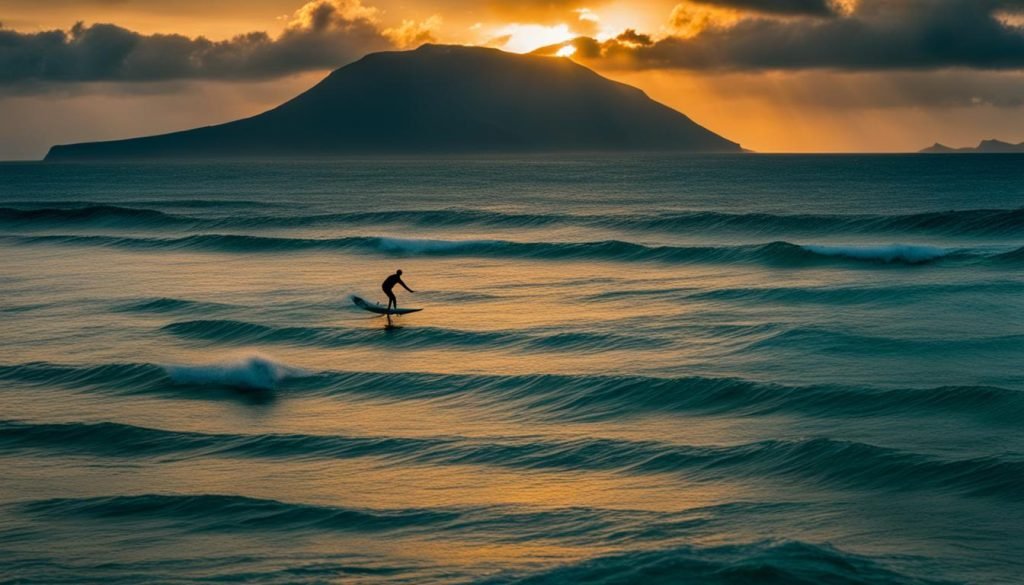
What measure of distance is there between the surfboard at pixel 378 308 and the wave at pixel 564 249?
57.6 feet

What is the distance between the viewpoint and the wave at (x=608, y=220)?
6316cm

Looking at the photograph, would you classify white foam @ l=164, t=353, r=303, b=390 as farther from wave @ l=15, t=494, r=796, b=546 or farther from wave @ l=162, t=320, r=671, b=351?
wave @ l=15, t=494, r=796, b=546

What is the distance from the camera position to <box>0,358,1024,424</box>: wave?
22109 millimetres

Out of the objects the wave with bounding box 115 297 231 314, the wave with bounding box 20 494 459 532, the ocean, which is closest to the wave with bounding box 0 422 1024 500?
the ocean

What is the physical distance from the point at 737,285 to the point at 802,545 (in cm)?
2658

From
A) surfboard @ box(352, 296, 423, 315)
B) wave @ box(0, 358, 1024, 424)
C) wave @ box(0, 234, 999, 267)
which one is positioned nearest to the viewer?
wave @ box(0, 358, 1024, 424)

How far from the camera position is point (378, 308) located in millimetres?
35031

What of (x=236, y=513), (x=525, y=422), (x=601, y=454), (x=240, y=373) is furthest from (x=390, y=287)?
(x=236, y=513)

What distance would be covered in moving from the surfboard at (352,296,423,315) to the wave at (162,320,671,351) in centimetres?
193

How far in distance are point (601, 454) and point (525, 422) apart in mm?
2791

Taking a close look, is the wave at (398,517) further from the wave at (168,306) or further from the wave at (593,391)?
the wave at (168,306)

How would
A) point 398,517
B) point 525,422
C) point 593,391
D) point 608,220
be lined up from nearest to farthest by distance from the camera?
point 398,517, point 525,422, point 593,391, point 608,220

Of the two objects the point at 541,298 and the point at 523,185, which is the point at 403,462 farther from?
the point at 523,185

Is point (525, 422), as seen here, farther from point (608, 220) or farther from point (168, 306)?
point (608, 220)
